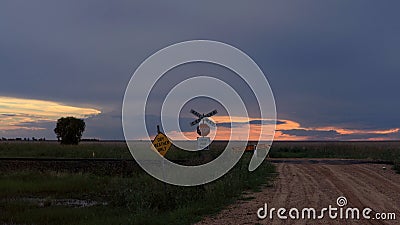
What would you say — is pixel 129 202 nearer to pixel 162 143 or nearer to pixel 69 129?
pixel 162 143

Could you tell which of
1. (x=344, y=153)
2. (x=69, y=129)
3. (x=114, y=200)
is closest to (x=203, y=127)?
(x=114, y=200)

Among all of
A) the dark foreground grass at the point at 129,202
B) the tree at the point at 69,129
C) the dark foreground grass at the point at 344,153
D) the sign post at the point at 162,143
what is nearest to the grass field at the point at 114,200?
the dark foreground grass at the point at 129,202

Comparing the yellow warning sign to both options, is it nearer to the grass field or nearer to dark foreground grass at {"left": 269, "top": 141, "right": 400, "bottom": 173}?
the grass field

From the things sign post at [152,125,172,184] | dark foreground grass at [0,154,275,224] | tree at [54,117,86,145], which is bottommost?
dark foreground grass at [0,154,275,224]

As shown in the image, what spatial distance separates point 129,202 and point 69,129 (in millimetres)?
74782

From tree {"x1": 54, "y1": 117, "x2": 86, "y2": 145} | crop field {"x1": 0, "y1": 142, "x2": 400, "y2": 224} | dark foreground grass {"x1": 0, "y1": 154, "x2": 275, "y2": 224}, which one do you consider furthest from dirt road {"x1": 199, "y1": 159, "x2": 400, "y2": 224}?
tree {"x1": 54, "y1": 117, "x2": 86, "y2": 145}

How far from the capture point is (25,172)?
34.2 metres

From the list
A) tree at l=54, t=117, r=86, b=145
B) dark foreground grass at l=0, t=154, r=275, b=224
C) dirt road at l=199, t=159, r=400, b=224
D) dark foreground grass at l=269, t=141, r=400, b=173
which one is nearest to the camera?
dirt road at l=199, t=159, r=400, b=224

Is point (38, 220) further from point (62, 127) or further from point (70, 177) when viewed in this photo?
point (62, 127)

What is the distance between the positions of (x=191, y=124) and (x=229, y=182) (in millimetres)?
3094

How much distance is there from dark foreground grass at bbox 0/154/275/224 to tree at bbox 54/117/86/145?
213 feet

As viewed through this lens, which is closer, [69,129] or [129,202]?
[129,202]

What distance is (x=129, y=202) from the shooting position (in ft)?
65.8

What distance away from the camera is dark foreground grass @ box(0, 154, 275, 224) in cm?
1567
